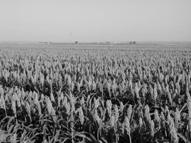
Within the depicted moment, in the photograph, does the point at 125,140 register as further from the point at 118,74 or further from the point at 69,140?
the point at 118,74

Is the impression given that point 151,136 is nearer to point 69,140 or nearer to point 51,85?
point 69,140

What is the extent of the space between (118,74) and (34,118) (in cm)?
502

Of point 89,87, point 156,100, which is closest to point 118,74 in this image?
point 89,87

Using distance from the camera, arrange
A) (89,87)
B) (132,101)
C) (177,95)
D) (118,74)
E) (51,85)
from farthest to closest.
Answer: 1. (118,74)
2. (51,85)
3. (89,87)
4. (132,101)
5. (177,95)

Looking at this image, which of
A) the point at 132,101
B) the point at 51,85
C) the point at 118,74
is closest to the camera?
the point at 132,101

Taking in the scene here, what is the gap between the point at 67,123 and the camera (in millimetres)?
3473

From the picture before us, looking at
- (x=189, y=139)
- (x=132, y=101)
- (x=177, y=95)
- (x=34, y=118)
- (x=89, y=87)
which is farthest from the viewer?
(x=89, y=87)

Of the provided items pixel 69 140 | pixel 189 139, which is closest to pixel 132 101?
pixel 69 140

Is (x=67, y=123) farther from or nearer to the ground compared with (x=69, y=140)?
farther from the ground

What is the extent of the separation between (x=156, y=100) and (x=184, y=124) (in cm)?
191

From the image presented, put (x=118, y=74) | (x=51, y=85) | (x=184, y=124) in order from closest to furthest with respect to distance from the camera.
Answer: (x=184, y=124) < (x=51, y=85) < (x=118, y=74)

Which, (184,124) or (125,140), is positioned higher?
(184,124)

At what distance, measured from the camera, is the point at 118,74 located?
8.54m

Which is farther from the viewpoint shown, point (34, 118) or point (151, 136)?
point (34, 118)
